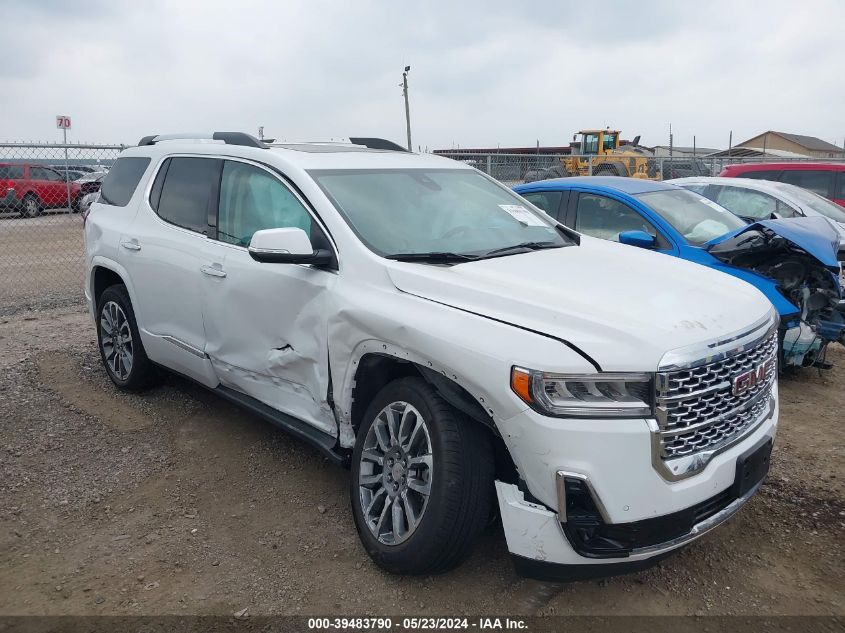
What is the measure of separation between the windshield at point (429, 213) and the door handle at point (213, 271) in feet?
2.63

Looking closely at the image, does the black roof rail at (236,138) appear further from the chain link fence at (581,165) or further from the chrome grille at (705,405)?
the chain link fence at (581,165)

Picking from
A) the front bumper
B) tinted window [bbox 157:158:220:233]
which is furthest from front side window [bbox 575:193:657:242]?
the front bumper

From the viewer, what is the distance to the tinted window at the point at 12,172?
18234 mm

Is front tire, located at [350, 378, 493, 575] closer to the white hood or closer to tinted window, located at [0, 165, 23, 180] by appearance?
the white hood

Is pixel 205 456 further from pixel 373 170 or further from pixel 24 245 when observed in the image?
pixel 24 245

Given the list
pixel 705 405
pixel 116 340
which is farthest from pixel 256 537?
pixel 116 340

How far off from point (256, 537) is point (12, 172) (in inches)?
748

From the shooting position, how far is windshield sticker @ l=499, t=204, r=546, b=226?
4.09 metres

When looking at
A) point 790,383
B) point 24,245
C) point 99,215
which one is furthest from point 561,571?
point 24,245

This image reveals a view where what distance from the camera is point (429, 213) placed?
3771 mm

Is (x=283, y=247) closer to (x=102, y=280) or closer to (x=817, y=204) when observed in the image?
(x=102, y=280)

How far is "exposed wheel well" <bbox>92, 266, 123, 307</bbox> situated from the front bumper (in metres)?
3.90

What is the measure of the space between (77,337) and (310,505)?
4.46 metres

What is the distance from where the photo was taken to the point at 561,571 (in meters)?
2.56
